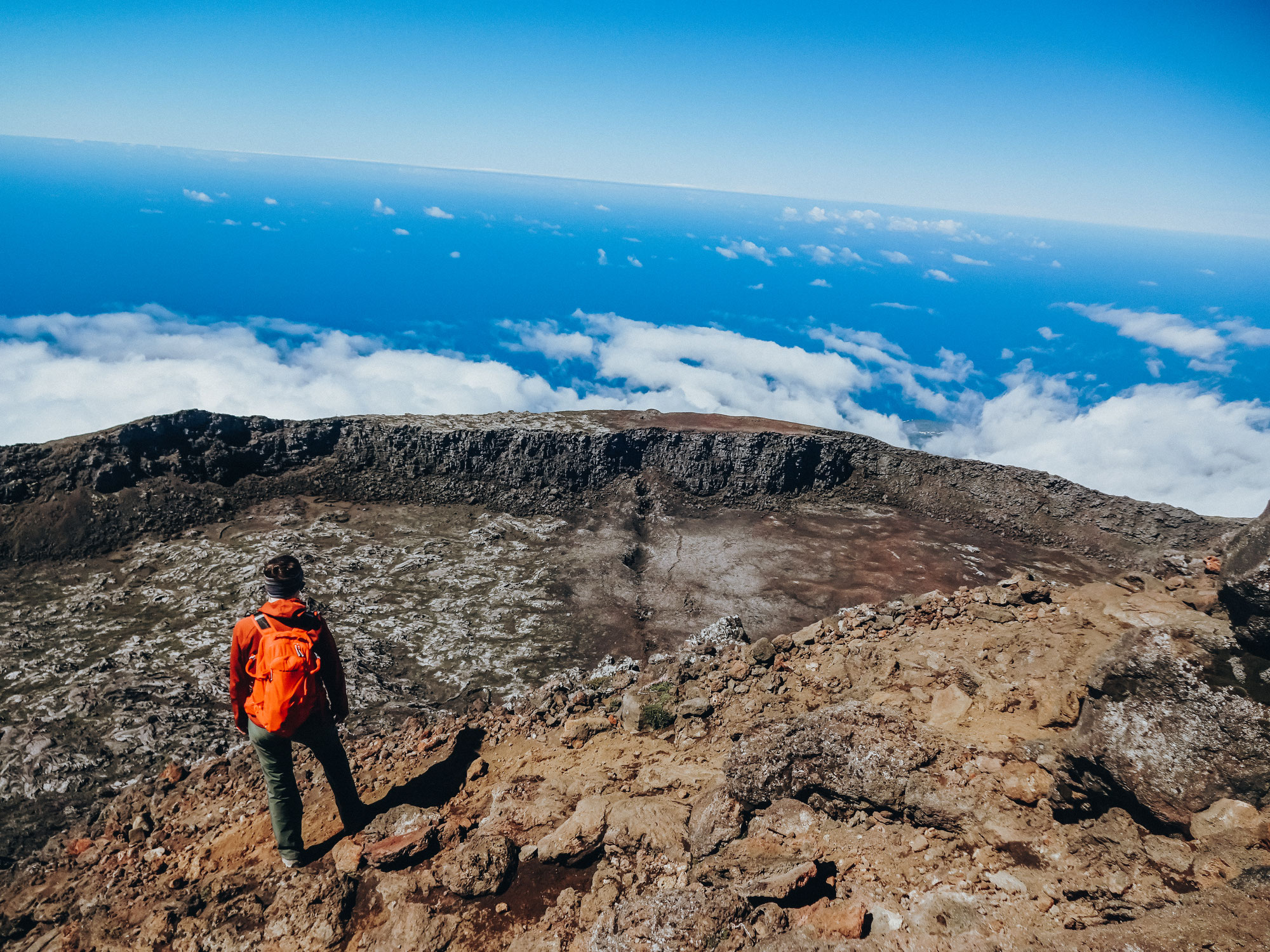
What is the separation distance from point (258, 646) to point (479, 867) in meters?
2.57

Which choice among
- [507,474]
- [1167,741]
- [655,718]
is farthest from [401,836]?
[507,474]

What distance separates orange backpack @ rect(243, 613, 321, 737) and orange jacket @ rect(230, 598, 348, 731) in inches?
2.5

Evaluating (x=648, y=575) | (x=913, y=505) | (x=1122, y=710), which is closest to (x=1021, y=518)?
(x=913, y=505)

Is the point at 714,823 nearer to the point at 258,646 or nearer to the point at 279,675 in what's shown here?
the point at 279,675

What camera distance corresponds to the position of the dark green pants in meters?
5.00

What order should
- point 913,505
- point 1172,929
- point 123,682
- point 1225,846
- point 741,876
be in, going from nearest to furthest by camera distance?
point 1172,929 → point 1225,846 → point 741,876 → point 123,682 → point 913,505

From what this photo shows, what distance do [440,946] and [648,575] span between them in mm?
13049

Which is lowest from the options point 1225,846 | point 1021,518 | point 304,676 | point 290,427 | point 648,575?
point 648,575

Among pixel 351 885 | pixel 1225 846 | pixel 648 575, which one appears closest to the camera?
pixel 1225 846

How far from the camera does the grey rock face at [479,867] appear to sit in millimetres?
4562

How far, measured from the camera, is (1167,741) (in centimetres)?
432

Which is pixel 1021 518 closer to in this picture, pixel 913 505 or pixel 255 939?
pixel 913 505

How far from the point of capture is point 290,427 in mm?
19438

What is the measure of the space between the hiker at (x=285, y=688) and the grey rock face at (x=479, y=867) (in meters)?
1.48
